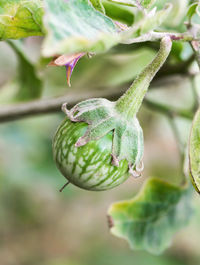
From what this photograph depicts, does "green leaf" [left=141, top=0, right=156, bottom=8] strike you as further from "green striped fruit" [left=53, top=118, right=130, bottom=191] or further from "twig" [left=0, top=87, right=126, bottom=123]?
"twig" [left=0, top=87, right=126, bottom=123]

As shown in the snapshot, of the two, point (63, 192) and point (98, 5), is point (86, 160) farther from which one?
point (63, 192)

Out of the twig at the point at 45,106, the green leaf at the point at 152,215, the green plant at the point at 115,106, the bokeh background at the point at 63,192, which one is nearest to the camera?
the green plant at the point at 115,106

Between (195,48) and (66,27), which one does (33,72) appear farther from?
(66,27)

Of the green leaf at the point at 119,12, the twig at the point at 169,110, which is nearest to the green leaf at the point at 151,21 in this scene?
the green leaf at the point at 119,12

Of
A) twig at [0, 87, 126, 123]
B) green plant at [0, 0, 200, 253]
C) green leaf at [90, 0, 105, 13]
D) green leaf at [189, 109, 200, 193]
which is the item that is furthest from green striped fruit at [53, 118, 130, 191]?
twig at [0, 87, 126, 123]

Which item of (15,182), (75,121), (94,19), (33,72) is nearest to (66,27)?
(94,19)

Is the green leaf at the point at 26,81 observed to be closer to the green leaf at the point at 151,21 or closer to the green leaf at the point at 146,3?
the green leaf at the point at 146,3
